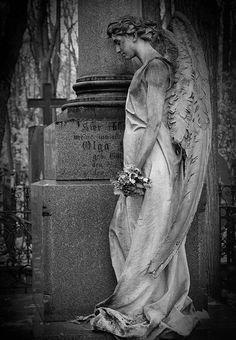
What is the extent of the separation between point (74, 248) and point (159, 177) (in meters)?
1.16

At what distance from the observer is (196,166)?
6.12 metres

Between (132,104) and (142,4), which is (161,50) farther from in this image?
(142,4)

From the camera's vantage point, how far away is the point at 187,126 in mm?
6078

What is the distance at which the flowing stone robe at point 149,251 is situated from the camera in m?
5.98

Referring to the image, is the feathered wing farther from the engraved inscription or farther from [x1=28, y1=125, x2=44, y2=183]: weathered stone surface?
[x1=28, y1=125, x2=44, y2=183]: weathered stone surface

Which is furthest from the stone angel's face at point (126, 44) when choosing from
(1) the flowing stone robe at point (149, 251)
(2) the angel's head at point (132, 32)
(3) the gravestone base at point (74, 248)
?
(3) the gravestone base at point (74, 248)

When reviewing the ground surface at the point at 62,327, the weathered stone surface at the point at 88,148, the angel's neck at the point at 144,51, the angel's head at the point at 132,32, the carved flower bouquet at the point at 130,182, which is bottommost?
the ground surface at the point at 62,327

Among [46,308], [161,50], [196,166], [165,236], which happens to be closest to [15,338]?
[46,308]

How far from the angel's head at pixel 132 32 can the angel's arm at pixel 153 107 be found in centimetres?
36

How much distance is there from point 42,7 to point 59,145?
83.8 feet

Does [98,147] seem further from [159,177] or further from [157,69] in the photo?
[157,69]

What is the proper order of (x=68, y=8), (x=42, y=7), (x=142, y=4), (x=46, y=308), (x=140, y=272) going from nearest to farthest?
1. (x=140, y=272)
2. (x=46, y=308)
3. (x=142, y=4)
4. (x=42, y=7)
5. (x=68, y=8)

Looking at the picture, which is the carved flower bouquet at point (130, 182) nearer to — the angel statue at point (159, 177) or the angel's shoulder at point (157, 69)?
the angel statue at point (159, 177)

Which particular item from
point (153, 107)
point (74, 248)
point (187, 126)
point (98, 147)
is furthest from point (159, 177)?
point (74, 248)
